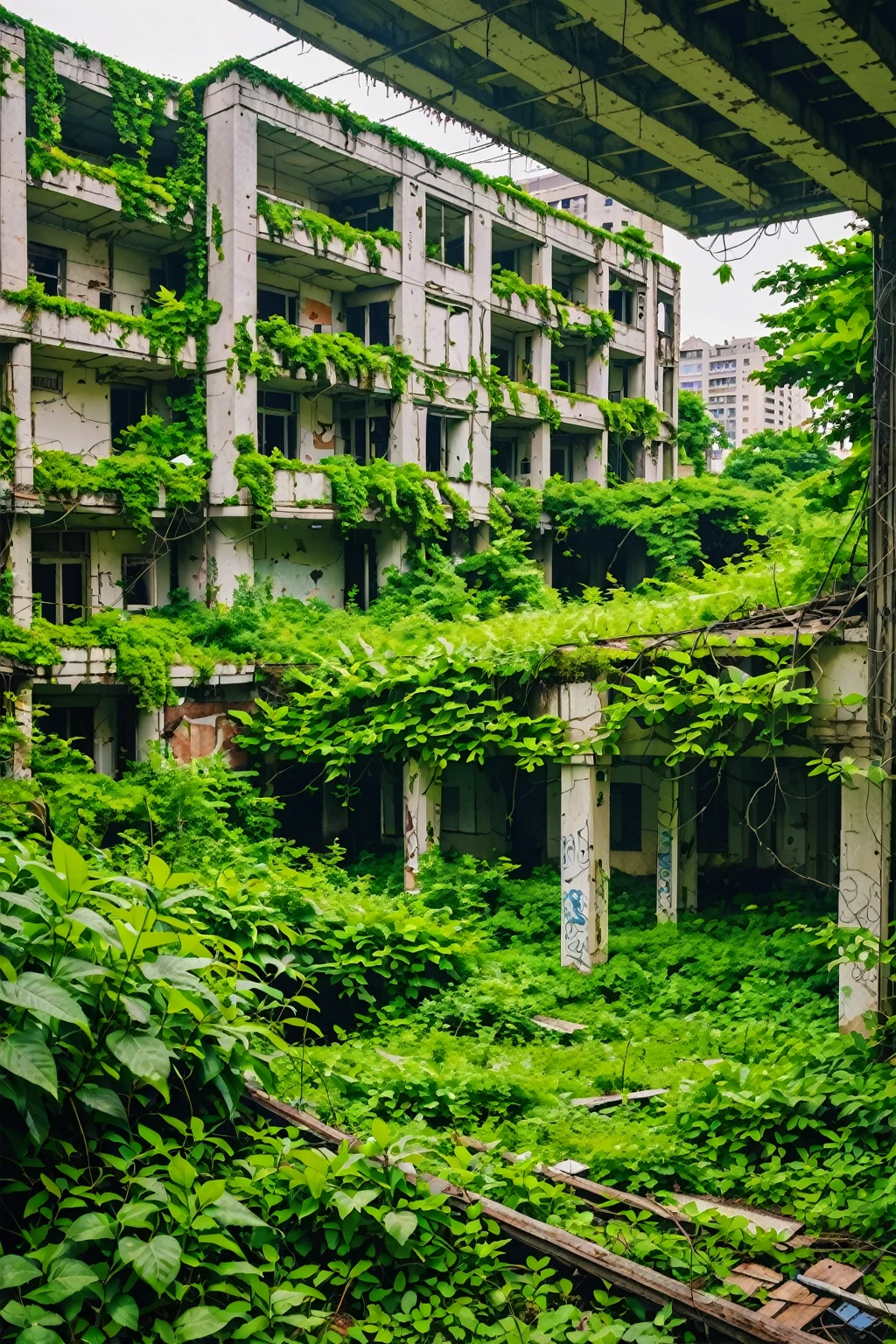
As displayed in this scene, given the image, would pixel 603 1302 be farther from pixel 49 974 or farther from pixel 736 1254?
pixel 49 974

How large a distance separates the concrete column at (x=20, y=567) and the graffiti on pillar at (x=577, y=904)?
31.8 ft

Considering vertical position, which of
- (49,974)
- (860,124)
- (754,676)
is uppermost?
(860,124)

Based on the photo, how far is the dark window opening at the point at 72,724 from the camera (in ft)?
59.5

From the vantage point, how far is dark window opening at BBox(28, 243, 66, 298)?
63.2 ft

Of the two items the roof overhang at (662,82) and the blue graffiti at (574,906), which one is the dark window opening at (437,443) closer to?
the blue graffiti at (574,906)

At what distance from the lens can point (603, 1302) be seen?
5098 mm

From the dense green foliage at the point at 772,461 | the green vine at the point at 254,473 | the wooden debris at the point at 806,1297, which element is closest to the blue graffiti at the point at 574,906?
the wooden debris at the point at 806,1297

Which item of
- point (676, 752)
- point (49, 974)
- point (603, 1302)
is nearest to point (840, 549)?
point (676, 752)

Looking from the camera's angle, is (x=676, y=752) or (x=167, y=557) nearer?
(x=676, y=752)

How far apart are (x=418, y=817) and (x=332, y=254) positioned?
39.7ft

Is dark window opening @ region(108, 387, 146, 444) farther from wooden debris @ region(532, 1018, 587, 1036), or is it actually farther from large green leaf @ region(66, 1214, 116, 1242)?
large green leaf @ region(66, 1214, 116, 1242)

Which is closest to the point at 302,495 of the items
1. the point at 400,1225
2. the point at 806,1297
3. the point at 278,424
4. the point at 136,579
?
the point at 278,424

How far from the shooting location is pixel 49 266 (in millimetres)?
19531

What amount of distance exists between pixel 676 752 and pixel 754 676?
1.09 m
